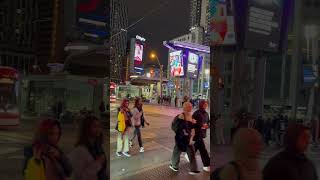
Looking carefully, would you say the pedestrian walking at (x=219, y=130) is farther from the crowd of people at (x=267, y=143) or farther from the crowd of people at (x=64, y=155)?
the crowd of people at (x=64, y=155)

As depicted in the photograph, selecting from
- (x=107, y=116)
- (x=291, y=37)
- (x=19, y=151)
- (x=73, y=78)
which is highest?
(x=291, y=37)

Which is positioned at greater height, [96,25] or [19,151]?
[96,25]

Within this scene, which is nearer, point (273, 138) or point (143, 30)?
point (273, 138)

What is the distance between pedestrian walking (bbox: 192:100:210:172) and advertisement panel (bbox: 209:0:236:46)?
1.07 feet

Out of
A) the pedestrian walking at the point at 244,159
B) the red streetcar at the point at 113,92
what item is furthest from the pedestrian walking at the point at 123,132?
the pedestrian walking at the point at 244,159

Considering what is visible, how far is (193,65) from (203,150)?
0.57 meters

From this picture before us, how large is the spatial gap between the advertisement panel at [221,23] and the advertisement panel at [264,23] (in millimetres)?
88

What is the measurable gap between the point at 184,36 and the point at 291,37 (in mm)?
583

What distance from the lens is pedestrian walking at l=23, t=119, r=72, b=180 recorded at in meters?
2.45

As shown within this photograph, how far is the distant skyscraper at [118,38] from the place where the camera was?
106 inches

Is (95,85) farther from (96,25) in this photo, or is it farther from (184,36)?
(184,36)

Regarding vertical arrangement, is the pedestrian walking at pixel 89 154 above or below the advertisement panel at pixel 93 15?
below

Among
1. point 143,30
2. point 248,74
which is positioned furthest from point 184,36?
point 248,74

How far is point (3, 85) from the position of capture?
2568 mm
